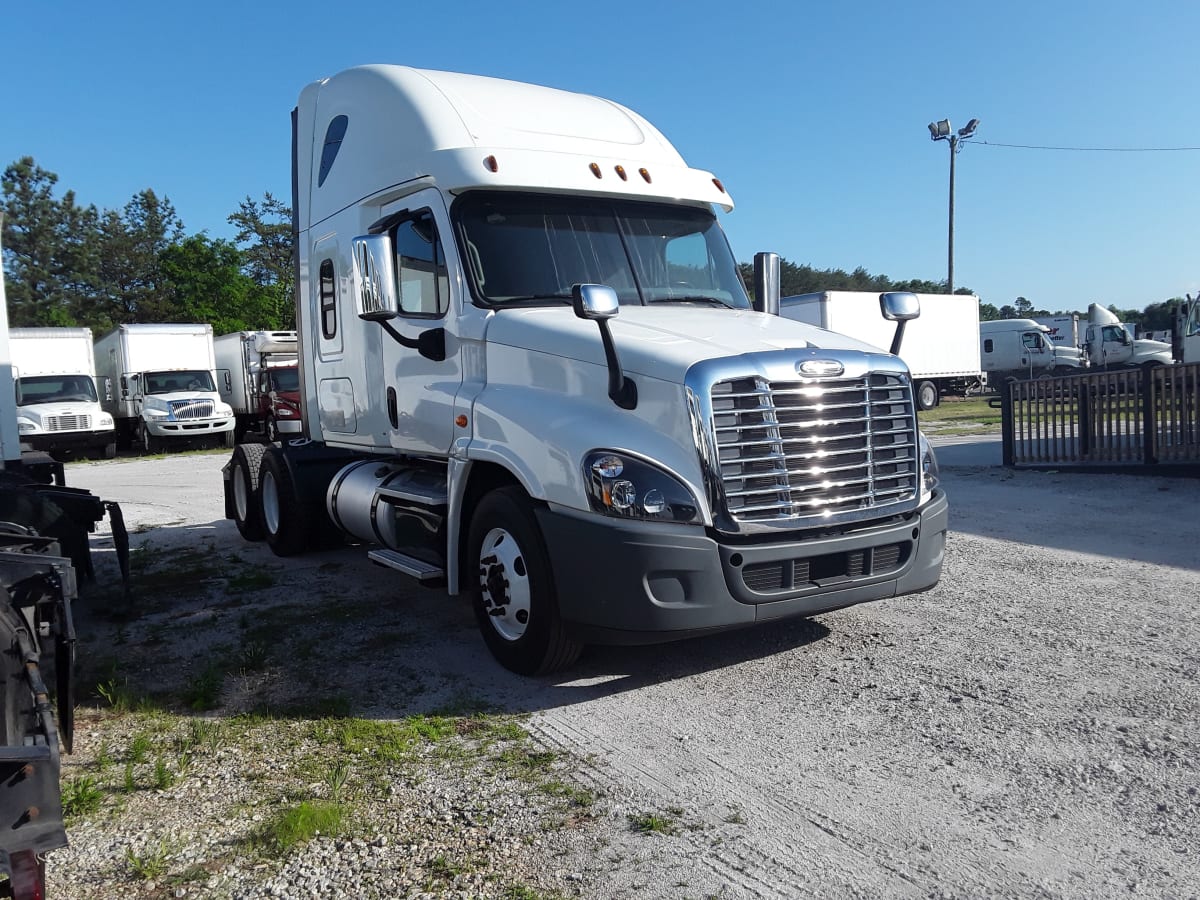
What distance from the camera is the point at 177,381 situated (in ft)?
88.0

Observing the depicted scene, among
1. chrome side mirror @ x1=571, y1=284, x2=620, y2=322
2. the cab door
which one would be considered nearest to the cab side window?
the cab door

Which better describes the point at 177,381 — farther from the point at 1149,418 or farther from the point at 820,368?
the point at 820,368

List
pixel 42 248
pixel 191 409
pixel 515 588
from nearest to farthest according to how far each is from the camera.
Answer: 1. pixel 515 588
2. pixel 191 409
3. pixel 42 248

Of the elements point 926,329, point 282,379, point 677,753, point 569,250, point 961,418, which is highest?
point 926,329

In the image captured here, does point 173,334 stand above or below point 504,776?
above

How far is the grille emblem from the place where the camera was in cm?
468

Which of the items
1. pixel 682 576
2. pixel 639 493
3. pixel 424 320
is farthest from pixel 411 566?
pixel 682 576

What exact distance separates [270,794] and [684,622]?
191cm

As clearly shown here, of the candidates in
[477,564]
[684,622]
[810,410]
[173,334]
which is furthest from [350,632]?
[173,334]

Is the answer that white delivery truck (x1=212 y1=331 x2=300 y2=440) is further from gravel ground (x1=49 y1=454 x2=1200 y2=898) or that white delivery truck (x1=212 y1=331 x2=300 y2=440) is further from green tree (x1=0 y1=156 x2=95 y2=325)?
green tree (x1=0 y1=156 x2=95 y2=325)

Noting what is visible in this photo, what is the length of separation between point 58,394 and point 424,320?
72.0ft

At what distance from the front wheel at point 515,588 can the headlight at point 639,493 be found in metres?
0.51

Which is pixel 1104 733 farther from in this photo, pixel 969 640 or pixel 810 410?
pixel 810 410

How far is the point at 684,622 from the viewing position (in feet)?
14.5
